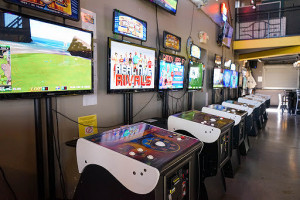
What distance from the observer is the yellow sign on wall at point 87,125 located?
6.51 feet

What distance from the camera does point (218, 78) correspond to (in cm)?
542

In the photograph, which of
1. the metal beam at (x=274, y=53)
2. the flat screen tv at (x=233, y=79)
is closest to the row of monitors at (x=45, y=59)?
the flat screen tv at (x=233, y=79)

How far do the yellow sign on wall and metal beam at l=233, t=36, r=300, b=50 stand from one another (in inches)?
282

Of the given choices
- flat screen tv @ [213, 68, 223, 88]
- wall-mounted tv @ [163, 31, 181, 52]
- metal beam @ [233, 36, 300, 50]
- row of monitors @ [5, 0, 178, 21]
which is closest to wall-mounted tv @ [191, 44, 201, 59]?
wall-mounted tv @ [163, 31, 181, 52]

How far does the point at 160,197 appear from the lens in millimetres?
1094

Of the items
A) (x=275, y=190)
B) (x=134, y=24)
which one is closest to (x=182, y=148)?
(x=134, y=24)

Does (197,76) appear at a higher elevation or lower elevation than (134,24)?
lower

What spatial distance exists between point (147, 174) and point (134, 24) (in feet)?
6.04

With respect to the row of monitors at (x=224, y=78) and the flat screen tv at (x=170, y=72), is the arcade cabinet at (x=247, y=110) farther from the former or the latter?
the flat screen tv at (x=170, y=72)

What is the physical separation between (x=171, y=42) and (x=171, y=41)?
0.02 metres

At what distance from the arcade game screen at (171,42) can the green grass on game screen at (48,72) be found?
160cm

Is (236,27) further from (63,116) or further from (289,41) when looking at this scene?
(63,116)

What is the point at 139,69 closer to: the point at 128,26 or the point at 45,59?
the point at 128,26

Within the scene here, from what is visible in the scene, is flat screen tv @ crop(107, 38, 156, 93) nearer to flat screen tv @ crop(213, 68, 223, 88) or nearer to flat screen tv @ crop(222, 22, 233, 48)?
flat screen tv @ crop(213, 68, 223, 88)
